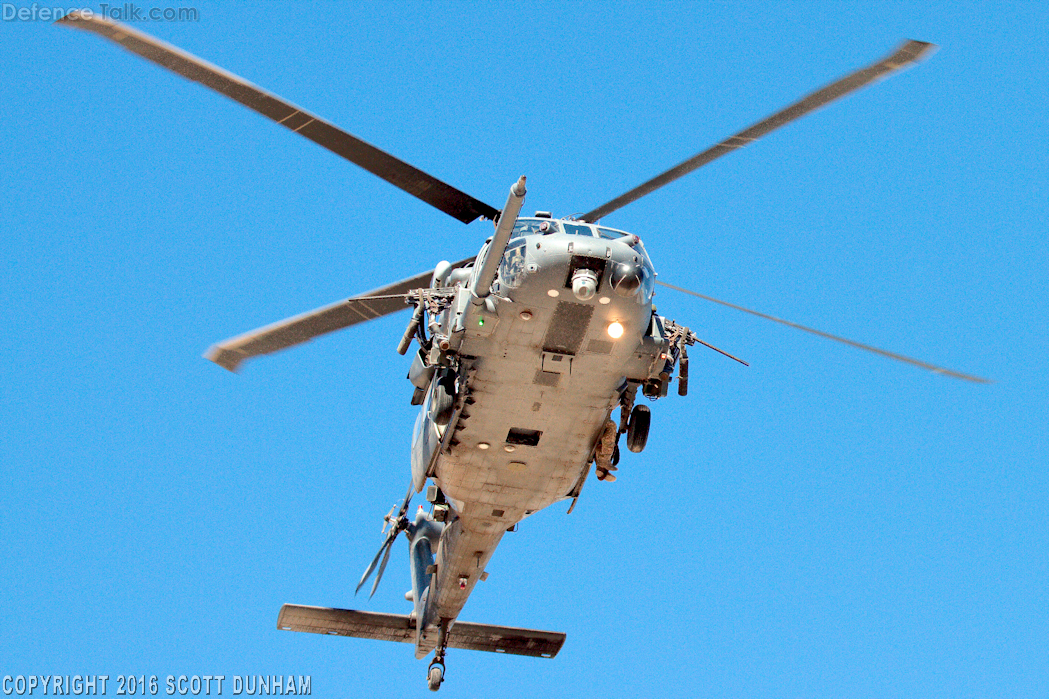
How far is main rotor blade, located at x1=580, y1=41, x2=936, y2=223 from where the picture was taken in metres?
17.7

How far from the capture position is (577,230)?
63.5 ft

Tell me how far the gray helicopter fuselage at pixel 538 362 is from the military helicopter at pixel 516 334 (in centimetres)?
2

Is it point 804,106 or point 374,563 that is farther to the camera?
point 374,563

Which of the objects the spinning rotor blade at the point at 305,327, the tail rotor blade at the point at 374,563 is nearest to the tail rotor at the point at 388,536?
the tail rotor blade at the point at 374,563

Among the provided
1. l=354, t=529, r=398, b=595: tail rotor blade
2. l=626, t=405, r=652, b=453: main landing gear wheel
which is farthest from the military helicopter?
l=354, t=529, r=398, b=595: tail rotor blade

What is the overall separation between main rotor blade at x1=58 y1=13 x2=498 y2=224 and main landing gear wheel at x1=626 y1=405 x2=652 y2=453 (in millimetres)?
4486

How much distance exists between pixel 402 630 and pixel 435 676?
2627 mm

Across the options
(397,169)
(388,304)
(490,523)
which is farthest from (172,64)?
(490,523)

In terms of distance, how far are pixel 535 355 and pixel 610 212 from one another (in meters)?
3.81

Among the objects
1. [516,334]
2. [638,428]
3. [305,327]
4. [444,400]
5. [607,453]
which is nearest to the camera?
[516,334]

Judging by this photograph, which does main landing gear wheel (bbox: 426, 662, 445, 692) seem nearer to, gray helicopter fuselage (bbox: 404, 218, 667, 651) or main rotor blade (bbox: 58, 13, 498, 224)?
gray helicopter fuselage (bbox: 404, 218, 667, 651)

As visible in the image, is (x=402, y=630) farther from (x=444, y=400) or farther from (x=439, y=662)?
(x=444, y=400)

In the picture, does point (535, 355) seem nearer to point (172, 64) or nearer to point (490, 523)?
point (490, 523)

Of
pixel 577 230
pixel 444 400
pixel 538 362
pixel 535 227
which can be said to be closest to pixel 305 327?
pixel 444 400
